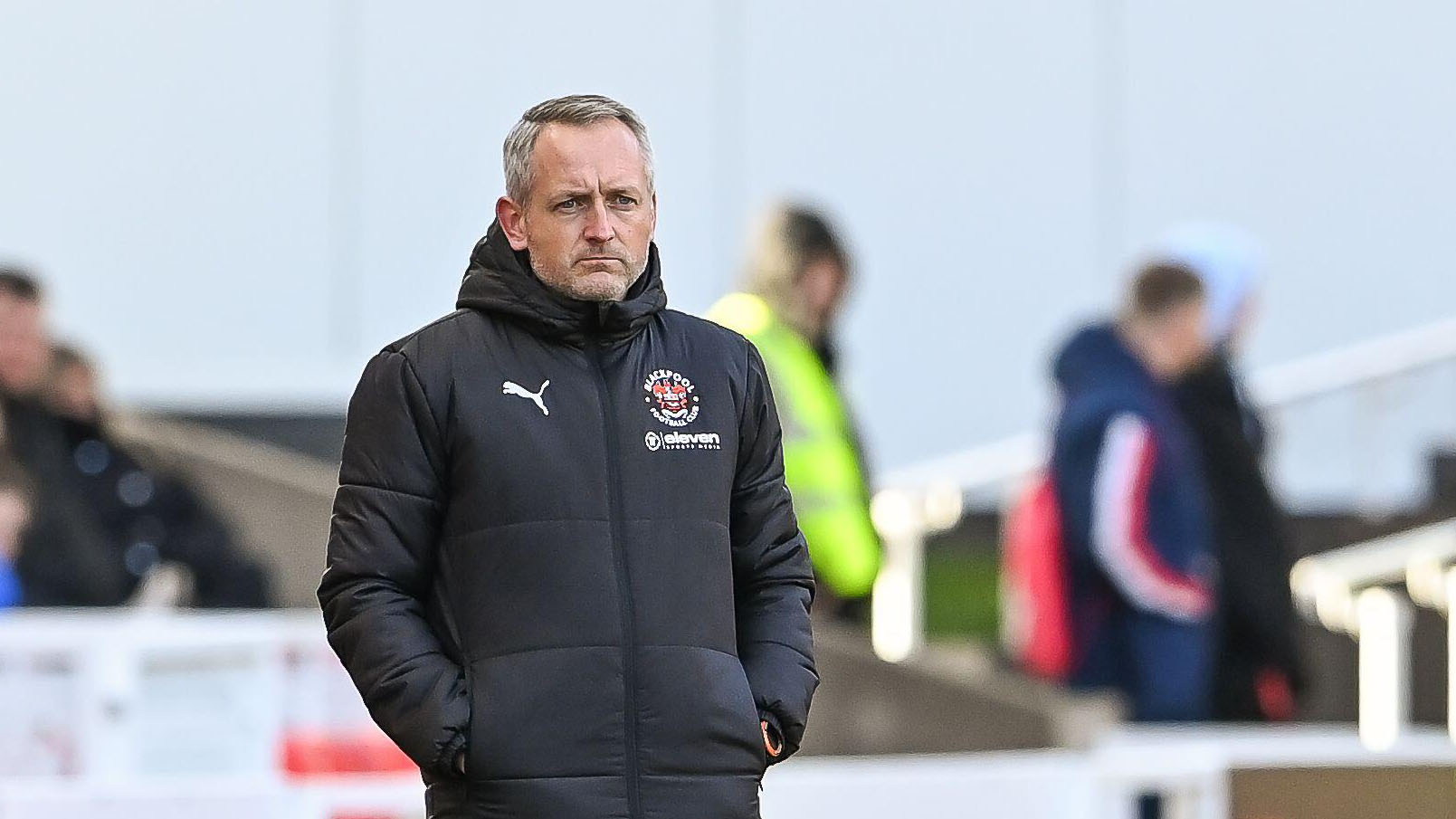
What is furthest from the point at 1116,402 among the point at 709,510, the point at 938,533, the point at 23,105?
the point at 23,105

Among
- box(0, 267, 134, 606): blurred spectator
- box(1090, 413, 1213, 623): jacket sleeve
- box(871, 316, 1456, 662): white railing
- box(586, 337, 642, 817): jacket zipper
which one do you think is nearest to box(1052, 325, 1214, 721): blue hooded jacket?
box(1090, 413, 1213, 623): jacket sleeve

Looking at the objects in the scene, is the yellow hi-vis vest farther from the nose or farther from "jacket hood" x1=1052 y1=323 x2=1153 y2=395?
the nose

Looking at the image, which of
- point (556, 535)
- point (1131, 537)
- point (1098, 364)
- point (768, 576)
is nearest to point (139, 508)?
point (1098, 364)

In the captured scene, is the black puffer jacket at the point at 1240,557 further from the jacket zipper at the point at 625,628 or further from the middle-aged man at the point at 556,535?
the jacket zipper at the point at 625,628

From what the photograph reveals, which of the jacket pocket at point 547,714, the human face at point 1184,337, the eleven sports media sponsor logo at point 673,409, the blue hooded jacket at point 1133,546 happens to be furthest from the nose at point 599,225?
the human face at point 1184,337

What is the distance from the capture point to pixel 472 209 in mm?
12922

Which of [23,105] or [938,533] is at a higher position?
[23,105]

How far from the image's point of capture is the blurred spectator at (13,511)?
24.4ft

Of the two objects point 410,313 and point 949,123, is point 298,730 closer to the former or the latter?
point 410,313

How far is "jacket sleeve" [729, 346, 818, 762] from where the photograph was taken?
3.30 m

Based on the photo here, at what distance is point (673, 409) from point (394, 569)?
37 centimetres

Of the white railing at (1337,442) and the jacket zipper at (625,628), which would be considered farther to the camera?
the white railing at (1337,442)

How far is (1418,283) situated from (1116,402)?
6927mm

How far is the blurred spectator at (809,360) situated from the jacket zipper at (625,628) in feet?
10.7
